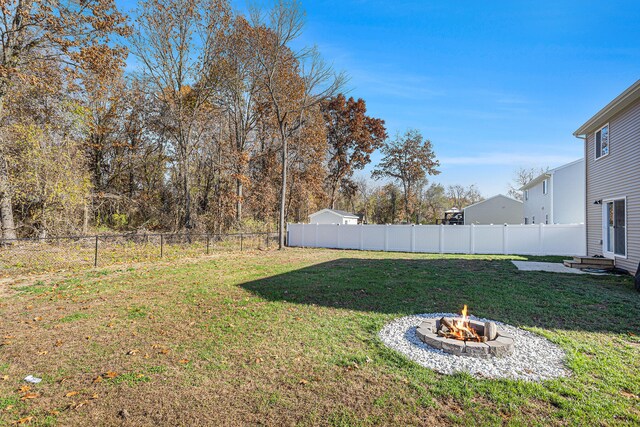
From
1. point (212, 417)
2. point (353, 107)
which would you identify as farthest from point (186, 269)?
point (353, 107)

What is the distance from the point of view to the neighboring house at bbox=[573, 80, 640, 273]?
748 centimetres

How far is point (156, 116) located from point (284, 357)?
699 inches

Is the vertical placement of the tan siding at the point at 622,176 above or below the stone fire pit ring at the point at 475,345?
above

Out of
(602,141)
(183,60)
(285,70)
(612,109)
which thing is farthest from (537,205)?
(183,60)

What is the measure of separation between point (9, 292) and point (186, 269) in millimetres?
3544

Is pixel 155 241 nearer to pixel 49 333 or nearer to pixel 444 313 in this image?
pixel 49 333

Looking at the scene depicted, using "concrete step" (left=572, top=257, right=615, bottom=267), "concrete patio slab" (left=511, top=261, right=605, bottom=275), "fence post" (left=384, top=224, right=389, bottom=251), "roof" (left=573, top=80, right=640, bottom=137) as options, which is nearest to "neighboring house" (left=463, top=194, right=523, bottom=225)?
"fence post" (left=384, top=224, right=389, bottom=251)

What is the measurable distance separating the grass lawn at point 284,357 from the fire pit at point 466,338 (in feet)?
1.63

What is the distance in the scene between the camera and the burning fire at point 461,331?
3445 millimetres

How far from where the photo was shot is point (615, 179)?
8.45 m

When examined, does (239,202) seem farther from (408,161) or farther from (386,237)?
(408,161)

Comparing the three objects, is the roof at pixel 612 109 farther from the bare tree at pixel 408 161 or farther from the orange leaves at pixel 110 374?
the bare tree at pixel 408 161

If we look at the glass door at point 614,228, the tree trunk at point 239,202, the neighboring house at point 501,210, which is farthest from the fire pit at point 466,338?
the neighboring house at point 501,210

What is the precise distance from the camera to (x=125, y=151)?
17562 millimetres
